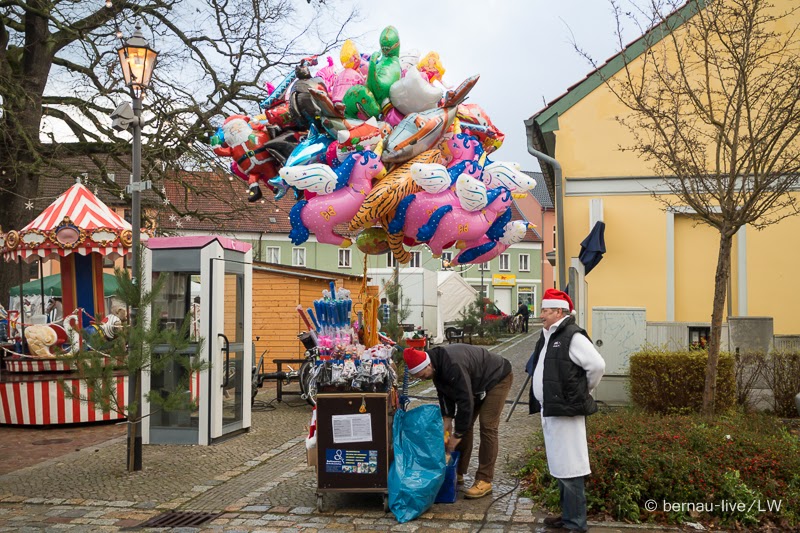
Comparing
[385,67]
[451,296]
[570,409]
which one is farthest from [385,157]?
[451,296]

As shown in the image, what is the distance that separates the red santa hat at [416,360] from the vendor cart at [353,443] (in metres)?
0.46

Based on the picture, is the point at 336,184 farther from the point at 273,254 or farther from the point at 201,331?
the point at 273,254

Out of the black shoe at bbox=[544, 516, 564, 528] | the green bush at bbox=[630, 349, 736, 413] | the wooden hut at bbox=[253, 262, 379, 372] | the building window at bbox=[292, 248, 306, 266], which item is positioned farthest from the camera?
the building window at bbox=[292, 248, 306, 266]

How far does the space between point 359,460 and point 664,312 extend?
8.18 metres

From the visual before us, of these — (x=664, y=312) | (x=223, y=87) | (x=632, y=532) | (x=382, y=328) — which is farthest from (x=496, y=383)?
(x=223, y=87)

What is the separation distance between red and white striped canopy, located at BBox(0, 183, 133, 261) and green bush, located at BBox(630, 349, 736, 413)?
8.08 meters

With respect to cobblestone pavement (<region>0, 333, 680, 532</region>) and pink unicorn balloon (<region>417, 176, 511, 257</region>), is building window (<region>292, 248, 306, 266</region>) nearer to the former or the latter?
cobblestone pavement (<region>0, 333, 680, 532</region>)

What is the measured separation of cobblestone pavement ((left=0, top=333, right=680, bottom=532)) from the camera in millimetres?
6371

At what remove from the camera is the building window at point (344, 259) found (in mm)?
53531

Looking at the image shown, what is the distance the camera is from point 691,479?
6.17m

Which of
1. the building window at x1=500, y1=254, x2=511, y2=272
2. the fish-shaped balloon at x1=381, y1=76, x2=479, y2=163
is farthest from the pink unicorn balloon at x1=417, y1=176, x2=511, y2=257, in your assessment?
the building window at x1=500, y1=254, x2=511, y2=272

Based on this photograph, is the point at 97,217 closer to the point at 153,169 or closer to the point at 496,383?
the point at 153,169

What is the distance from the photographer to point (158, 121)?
51.3ft

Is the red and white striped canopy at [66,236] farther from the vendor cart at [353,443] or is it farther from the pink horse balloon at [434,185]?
the pink horse balloon at [434,185]
